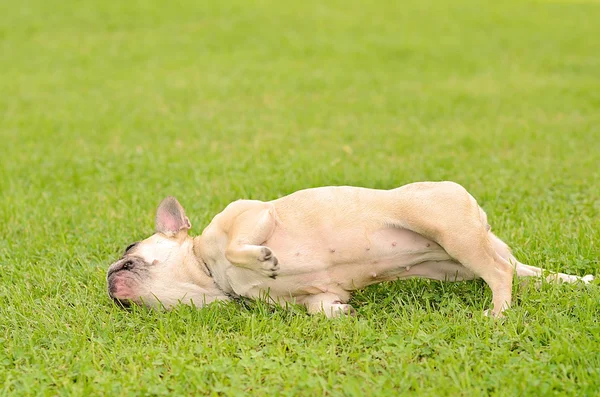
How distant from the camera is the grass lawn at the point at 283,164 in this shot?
12.2ft

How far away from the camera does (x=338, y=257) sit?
14.2 feet

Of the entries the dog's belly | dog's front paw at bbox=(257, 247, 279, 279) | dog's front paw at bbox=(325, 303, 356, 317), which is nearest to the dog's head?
the dog's belly

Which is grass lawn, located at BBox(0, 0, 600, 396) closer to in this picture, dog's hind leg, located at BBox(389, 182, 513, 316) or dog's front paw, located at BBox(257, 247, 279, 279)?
dog's hind leg, located at BBox(389, 182, 513, 316)

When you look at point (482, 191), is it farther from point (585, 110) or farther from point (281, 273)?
point (585, 110)

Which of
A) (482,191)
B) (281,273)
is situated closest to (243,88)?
(482,191)

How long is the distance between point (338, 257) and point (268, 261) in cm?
50

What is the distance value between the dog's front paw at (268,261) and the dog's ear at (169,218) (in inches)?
34.3

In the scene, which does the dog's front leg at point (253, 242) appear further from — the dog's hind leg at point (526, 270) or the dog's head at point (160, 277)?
the dog's hind leg at point (526, 270)

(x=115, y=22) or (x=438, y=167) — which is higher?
(x=115, y=22)

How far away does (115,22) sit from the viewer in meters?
17.0

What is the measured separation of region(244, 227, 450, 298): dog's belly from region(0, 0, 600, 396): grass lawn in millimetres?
192

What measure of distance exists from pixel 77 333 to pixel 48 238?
178cm

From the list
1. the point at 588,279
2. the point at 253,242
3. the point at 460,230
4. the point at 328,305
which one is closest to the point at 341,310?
the point at 328,305

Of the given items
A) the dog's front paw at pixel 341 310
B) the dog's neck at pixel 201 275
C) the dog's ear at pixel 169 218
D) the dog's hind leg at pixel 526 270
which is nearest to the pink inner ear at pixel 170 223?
the dog's ear at pixel 169 218
